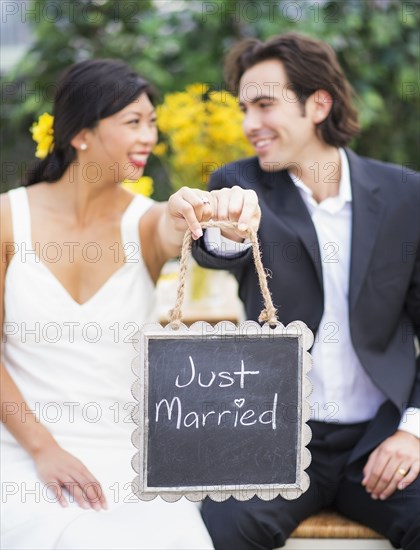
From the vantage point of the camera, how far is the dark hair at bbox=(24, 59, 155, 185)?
2133 millimetres

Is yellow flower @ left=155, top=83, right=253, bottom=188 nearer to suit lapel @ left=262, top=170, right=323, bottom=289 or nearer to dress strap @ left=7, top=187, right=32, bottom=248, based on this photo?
suit lapel @ left=262, top=170, right=323, bottom=289

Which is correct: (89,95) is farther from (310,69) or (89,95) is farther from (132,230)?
(310,69)

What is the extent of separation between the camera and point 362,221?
209 centimetres

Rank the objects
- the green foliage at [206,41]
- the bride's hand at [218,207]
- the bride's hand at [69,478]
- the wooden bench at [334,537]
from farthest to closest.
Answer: the green foliage at [206,41]
the wooden bench at [334,537]
the bride's hand at [69,478]
the bride's hand at [218,207]

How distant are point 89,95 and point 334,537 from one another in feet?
4.25

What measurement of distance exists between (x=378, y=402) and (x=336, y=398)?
12cm

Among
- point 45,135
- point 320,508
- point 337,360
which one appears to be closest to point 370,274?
point 337,360

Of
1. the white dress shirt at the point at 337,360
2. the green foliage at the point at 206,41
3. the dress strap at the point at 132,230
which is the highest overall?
the green foliage at the point at 206,41

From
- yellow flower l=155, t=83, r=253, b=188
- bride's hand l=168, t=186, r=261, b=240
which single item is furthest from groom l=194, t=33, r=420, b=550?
yellow flower l=155, t=83, r=253, b=188

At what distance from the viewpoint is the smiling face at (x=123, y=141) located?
215 cm

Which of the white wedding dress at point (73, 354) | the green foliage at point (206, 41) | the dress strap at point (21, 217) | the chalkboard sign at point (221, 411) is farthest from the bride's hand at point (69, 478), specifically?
the green foliage at point (206, 41)

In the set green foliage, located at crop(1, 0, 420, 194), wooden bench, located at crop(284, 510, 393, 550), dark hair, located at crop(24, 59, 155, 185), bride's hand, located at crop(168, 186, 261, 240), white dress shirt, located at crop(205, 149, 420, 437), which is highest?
green foliage, located at crop(1, 0, 420, 194)

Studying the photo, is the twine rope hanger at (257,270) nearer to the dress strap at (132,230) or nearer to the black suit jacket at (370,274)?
the black suit jacket at (370,274)

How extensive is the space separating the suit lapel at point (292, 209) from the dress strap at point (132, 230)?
14.0 inches
